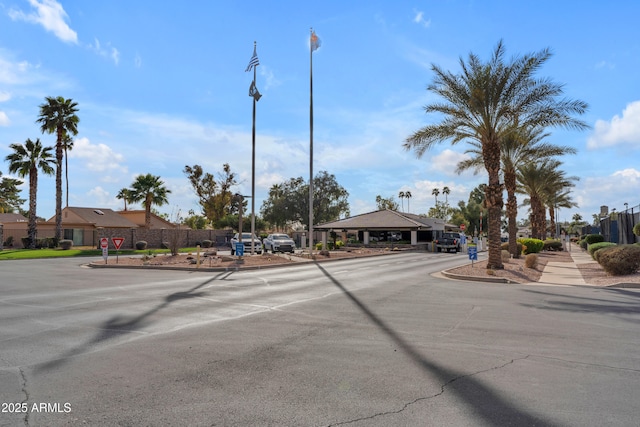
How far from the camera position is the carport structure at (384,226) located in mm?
48719

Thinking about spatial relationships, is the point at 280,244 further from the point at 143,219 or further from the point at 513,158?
the point at 143,219

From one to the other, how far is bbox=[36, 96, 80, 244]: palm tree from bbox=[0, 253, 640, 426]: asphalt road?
34339 mm

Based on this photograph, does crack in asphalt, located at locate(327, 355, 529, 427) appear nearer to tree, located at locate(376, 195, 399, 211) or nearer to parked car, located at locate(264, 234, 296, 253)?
parked car, located at locate(264, 234, 296, 253)

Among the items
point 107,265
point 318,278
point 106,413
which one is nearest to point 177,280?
point 318,278

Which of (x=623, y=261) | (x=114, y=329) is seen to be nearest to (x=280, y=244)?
(x=623, y=261)

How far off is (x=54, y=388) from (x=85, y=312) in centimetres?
538

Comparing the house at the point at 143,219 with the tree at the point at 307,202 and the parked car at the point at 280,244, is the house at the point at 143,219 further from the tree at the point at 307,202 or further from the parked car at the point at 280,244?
the parked car at the point at 280,244

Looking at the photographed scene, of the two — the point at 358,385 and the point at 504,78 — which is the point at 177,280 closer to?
the point at 358,385

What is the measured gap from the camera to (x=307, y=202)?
2724 inches

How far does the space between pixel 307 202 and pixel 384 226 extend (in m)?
22.2

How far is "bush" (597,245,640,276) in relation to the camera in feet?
56.7

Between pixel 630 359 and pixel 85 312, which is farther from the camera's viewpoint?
pixel 85 312

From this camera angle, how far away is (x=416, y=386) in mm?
5238

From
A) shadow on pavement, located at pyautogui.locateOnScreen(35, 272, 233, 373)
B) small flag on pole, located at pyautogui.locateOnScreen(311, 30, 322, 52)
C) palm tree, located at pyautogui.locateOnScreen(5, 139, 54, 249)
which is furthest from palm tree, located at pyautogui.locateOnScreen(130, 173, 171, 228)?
shadow on pavement, located at pyautogui.locateOnScreen(35, 272, 233, 373)
